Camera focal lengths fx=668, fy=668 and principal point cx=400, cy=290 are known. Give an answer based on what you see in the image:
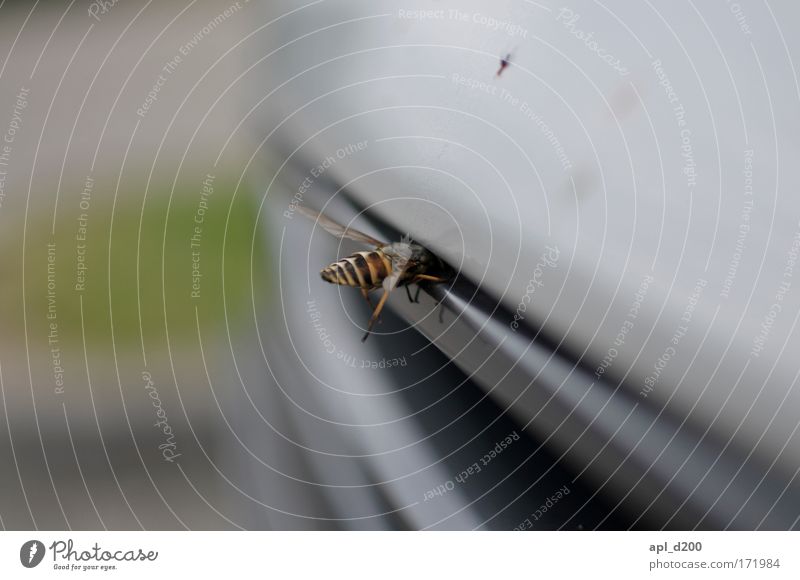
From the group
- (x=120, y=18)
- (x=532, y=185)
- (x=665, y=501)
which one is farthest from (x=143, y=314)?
(x=665, y=501)

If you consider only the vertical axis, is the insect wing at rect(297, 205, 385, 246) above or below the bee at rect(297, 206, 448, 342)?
above

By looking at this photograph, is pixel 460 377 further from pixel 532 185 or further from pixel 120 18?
pixel 120 18

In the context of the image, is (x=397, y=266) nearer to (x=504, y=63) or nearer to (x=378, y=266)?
(x=378, y=266)

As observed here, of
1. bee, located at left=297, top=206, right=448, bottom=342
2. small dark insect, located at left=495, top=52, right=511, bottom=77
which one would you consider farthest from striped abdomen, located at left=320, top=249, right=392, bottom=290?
small dark insect, located at left=495, top=52, right=511, bottom=77
